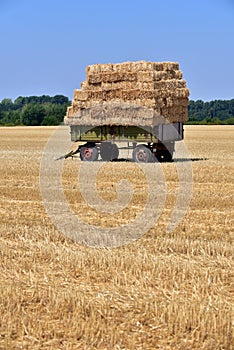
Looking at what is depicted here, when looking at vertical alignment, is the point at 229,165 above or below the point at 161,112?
below

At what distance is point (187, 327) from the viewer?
13.6 feet

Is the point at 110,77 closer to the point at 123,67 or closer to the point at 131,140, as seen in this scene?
the point at 123,67

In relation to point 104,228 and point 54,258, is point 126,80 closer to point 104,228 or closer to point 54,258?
point 104,228

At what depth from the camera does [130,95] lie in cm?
1584

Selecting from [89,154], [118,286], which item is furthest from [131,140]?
[118,286]

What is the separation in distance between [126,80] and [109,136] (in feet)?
5.26

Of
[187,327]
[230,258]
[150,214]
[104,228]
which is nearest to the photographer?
[187,327]

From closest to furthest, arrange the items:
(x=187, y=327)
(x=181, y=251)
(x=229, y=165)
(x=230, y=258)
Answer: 1. (x=187, y=327)
2. (x=230, y=258)
3. (x=181, y=251)
4. (x=229, y=165)

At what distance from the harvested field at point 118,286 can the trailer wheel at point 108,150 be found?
321 inches

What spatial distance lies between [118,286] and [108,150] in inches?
470

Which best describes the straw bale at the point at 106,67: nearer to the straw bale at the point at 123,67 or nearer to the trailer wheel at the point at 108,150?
the straw bale at the point at 123,67

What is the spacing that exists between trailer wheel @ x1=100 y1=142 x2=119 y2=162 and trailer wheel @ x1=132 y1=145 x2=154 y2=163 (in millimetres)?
1122

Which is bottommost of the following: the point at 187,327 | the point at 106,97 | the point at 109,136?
the point at 187,327

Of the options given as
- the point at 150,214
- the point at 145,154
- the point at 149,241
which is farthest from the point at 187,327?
the point at 145,154
